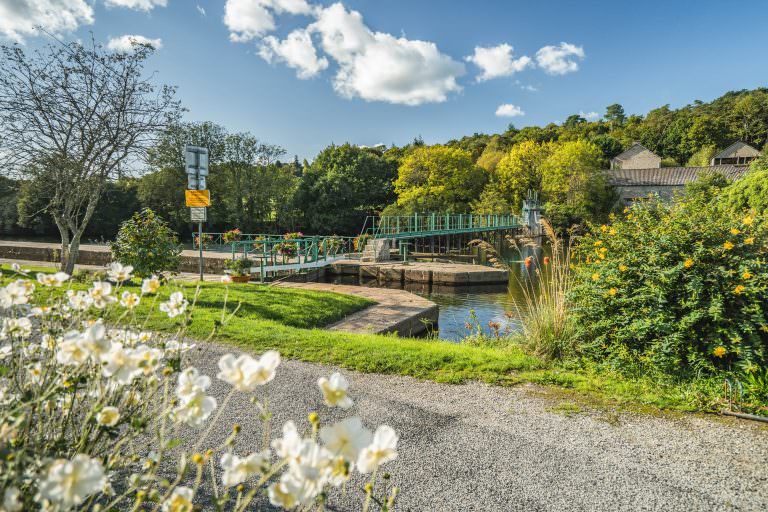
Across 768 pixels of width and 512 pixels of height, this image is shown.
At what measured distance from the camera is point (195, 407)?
1149mm

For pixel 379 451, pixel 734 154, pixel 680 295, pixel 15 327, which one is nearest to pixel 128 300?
pixel 15 327

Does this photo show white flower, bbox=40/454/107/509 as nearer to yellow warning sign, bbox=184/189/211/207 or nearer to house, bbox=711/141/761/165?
yellow warning sign, bbox=184/189/211/207

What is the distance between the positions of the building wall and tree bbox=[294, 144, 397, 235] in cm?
3324

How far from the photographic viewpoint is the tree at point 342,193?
32.2m

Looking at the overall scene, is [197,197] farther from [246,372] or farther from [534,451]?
[246,372]

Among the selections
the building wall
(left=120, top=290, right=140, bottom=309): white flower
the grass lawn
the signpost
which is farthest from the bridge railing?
the building wall

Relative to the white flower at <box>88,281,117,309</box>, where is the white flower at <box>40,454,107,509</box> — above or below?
below

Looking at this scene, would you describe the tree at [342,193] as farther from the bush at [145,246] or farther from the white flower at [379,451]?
the white flower at [379,451]

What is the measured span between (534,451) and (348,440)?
89.5 inches

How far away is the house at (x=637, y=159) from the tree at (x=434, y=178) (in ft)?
88.5

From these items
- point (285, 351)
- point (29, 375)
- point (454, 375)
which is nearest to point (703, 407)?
point (454, 375)

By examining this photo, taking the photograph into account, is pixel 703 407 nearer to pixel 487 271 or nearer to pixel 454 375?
pixel 454 375

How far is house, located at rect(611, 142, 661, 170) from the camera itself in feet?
174

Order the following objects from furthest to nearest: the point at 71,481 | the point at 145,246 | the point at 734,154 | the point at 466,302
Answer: the point at 734,154, the point at 466,302, the point at 145,246, the point at 71,481
